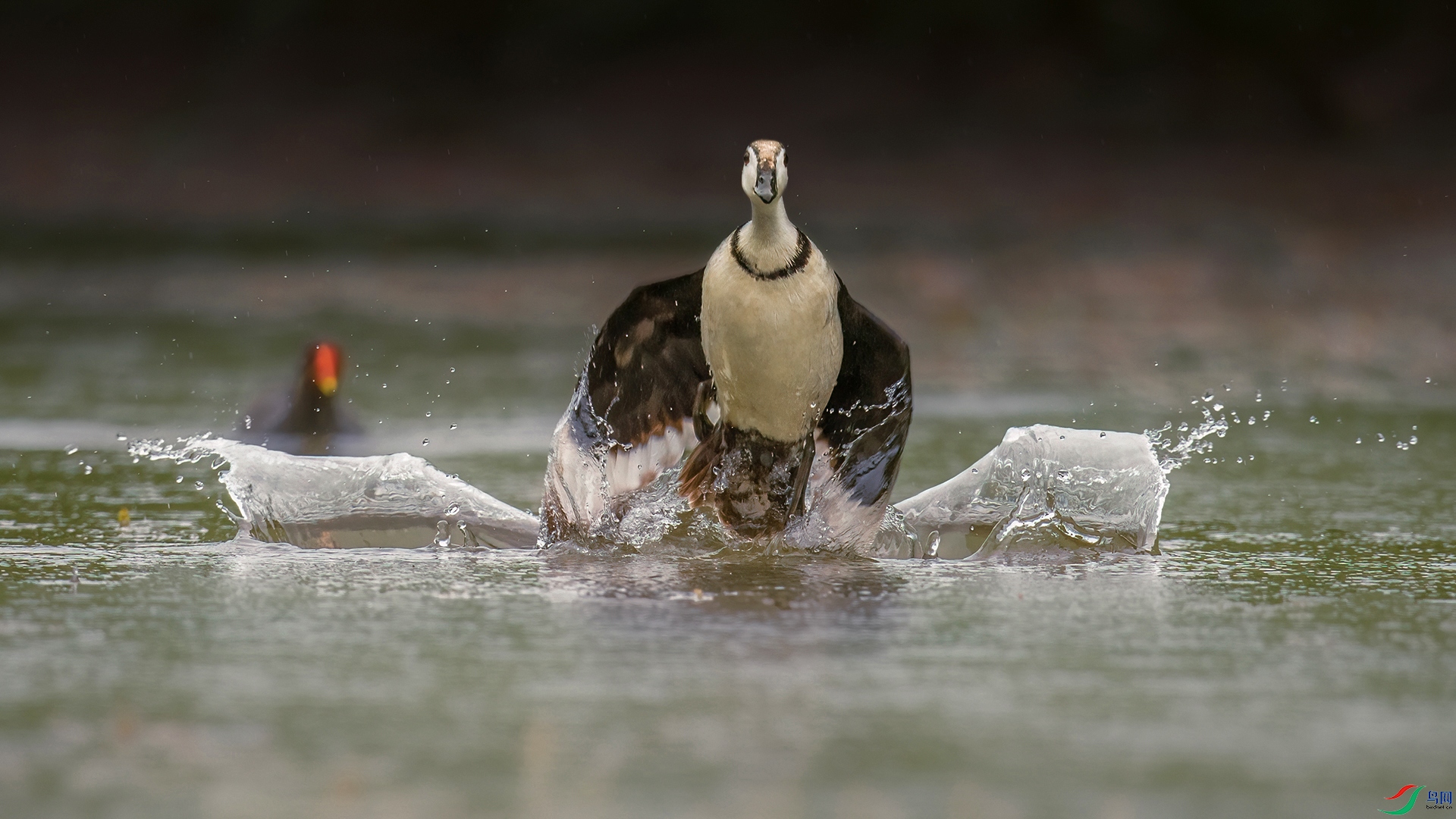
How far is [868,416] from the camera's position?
11.9 feet

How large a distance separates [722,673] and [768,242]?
3.91ft

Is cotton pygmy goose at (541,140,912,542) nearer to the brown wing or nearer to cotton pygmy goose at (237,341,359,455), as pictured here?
the brown wing

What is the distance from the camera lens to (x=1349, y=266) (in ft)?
26.3

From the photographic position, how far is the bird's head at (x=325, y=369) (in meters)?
4.56

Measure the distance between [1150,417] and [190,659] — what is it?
12.7ft

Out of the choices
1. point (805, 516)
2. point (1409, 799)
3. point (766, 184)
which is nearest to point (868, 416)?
point (805, 516)

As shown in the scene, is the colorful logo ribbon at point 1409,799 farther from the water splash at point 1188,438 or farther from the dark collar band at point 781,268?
the water splash at point 1188,438

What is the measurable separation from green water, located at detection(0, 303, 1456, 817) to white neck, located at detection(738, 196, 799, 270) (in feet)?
1.95

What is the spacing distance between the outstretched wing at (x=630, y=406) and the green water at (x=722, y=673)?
21cm

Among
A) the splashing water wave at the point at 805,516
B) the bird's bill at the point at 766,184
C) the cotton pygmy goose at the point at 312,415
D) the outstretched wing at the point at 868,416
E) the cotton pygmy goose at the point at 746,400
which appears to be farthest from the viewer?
the cotton pygmy goose at the point at 312,415

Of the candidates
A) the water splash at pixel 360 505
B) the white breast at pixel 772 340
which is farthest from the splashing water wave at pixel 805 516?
the white breast at pixel 772 340

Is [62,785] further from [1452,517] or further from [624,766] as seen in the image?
[1452,517]

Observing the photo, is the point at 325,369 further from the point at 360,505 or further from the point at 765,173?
the point at 765,173

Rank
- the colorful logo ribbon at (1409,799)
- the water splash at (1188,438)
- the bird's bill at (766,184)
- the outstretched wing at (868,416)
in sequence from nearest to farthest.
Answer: the colorful logo ribbon at (1409,799), the bird's bill at (766,184), the outstretched wing at (868,416), the water splash at (1188,438)
